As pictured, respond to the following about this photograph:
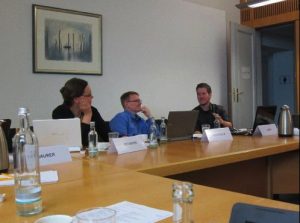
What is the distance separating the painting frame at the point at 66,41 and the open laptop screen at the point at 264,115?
1799 millimetres

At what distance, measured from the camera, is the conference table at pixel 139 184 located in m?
0.90

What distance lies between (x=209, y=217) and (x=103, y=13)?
3.37 metres

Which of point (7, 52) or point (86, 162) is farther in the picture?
point (7, 52)

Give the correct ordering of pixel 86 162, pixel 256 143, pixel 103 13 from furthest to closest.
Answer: pixel 103 13, pixel 256 143, pixel 86 162

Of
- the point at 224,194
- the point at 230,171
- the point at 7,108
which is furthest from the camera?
the point at 7,108

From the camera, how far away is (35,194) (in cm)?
86

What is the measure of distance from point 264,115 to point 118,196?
211 centimetres

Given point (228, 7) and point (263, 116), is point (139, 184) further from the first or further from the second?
point (228, 7)

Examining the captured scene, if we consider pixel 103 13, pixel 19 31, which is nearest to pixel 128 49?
pixel 103 13

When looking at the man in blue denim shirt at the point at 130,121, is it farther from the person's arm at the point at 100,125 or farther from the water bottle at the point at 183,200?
the water bottle at the point at 183,200

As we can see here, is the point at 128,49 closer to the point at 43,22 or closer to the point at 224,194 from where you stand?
the point at 43,22

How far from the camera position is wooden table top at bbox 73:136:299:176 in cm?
155

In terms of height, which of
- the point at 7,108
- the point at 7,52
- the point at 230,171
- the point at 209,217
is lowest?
the point at 230,171

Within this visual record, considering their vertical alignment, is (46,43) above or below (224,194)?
above
